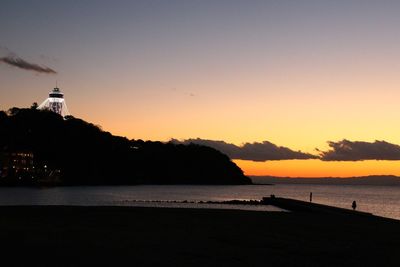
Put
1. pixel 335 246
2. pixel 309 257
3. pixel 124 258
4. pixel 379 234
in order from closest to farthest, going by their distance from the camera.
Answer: pixel 124 258
pixel 309 257
pixel 335 246
pixel 379 234

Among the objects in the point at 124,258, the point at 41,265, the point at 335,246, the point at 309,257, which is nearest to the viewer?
the point at 41,265

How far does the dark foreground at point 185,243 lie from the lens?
14148 mm

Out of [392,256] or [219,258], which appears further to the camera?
[392,256]

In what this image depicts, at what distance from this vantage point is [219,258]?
14.6 meters

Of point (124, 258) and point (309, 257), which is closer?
point (124, 258)

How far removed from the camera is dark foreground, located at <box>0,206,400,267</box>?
46.4 feet

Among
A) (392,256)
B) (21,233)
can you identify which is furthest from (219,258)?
(21,233)

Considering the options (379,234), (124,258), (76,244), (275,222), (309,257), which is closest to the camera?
(124,258)

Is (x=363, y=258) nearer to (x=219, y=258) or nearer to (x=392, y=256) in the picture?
(x=392, y=256)

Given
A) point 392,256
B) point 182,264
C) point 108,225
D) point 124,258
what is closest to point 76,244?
point 124,258

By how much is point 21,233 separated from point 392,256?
13351mm

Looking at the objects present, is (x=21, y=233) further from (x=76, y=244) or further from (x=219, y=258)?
(x=219, y=258)

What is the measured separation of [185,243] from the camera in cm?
1753

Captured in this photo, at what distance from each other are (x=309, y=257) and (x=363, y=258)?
1711 mm
